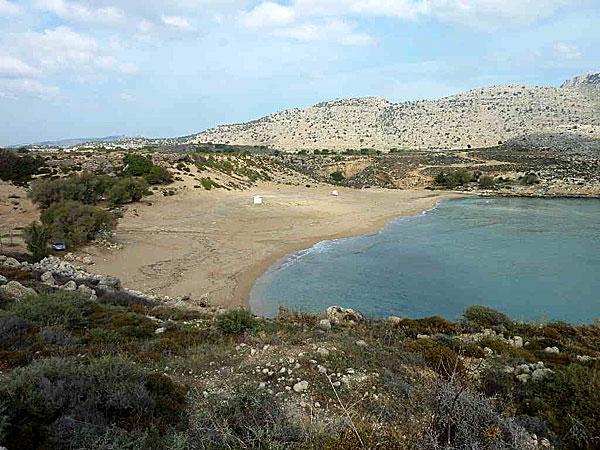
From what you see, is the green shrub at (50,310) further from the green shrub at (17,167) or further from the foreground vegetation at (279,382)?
the green shrub at (17,167)

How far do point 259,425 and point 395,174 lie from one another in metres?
48.2

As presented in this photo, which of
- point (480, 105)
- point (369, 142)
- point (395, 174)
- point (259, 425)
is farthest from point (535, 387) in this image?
point (480, 105)

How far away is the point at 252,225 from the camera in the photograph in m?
21.9

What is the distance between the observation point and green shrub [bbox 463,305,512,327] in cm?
921

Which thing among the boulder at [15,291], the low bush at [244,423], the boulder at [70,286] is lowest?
the boulder at [70,286]

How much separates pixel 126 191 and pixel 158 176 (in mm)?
5850

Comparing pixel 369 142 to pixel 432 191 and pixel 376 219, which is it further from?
pixel 376 219

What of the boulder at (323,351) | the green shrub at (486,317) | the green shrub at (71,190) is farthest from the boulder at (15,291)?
the green shrub at (71,190)

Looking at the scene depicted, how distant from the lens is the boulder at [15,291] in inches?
304

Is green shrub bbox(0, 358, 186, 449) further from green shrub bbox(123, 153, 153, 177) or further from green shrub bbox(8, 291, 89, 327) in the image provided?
green shrub bbox(123, 153, 153, 177)

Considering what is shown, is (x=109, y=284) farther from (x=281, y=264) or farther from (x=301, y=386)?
(x=301, y=386)

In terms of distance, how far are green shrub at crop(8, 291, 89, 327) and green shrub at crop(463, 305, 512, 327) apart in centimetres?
913

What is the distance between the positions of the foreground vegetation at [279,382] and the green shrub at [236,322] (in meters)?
0.03

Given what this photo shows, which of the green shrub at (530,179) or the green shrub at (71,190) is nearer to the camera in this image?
the green shrub at (71,190)
